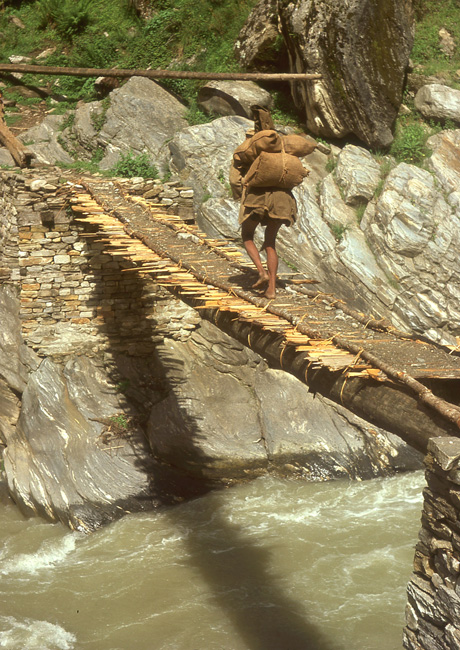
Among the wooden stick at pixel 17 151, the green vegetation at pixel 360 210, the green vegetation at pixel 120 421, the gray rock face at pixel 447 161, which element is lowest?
the green vegetation at pixel 120 421

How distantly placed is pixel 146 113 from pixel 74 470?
705cm

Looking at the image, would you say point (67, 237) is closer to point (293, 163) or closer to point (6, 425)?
point (6, 425)

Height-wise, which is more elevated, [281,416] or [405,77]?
[405,77]

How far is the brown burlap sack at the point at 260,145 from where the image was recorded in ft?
19.3

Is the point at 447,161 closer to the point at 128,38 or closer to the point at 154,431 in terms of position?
the point at 154,431

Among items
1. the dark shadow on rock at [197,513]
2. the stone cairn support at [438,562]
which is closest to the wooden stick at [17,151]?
the dark shadow on rock at [197,513]

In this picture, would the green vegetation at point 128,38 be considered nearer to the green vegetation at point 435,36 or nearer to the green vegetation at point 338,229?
the green vegetation at point 435,36

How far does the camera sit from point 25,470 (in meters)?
9.34

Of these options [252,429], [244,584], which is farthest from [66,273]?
[244,584]

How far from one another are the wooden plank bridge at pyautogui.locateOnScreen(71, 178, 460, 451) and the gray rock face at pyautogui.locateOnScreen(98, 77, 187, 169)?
4.09 m

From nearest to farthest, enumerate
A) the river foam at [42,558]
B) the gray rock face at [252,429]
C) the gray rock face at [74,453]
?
the river foam at [42,558] < the gray rock face at [74,453] < the gray rock face at [252,429]

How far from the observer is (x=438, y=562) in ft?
Answer: 11.8

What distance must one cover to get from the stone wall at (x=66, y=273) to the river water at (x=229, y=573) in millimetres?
2673

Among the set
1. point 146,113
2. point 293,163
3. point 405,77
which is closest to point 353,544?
point 293,163
